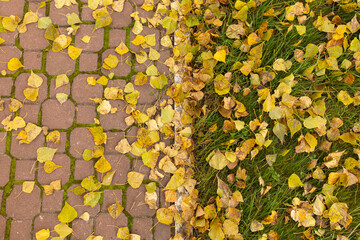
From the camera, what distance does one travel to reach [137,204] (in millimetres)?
2172

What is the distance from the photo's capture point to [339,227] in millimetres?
2064

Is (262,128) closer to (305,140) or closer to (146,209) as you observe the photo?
(305,140)

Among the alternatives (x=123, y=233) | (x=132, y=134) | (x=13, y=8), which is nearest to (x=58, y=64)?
(x=13, y=8)

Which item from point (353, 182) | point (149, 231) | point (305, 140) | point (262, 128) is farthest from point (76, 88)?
point (353, 182)

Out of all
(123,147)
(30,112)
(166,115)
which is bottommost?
(123,147)

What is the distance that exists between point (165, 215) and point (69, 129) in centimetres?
101

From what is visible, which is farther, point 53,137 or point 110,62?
point 110,62

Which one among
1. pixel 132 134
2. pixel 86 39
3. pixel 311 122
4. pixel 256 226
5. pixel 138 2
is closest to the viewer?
pixel 256 226

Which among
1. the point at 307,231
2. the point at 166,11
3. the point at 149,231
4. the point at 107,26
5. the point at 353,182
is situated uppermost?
the point at 166,11

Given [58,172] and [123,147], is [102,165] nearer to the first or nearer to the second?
[123,147]

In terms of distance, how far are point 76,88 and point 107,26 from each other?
60 cm

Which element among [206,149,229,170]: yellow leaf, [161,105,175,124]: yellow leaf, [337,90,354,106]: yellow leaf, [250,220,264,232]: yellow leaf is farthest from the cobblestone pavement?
[337,90,354,106]: yellow leaf

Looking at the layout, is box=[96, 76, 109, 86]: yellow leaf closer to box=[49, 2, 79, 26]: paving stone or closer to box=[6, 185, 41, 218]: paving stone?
box=[49, 2, 79, 26]: paving stone

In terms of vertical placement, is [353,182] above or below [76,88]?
below
